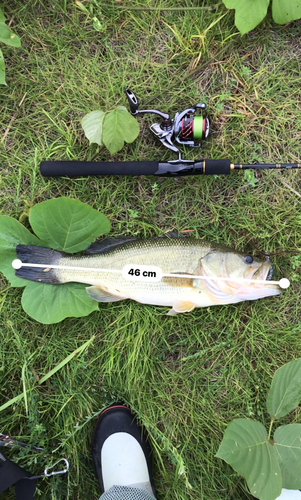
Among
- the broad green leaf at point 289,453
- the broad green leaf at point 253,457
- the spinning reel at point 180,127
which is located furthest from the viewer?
the spinning reel at point 180,127

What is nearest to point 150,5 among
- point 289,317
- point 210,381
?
point 289,317

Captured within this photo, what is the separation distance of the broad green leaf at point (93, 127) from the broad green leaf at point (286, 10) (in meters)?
1.32

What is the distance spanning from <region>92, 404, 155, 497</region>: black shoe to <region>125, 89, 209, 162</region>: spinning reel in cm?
186

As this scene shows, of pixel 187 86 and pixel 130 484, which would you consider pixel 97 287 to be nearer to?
A: pixel 130 484

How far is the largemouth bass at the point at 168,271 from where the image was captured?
2.16m

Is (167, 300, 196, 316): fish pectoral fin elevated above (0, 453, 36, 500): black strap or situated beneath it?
elevated above

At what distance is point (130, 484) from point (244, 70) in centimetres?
300

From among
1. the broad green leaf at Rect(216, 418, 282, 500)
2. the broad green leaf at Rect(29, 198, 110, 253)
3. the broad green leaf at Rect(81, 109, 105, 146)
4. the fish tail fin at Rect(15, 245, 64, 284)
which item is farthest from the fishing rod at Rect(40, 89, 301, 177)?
the broad green leaf at Rect(216, 418, 282, 500)

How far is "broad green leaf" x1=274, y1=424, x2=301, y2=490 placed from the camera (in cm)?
192

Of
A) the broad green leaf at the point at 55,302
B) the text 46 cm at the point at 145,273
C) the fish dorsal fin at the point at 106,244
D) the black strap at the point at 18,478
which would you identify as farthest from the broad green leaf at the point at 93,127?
the black strap at the point at 18,478

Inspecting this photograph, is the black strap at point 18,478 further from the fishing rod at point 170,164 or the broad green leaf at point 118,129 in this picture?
the broad green leaf at point 118,129

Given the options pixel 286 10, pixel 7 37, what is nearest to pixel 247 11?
pixel 286 10

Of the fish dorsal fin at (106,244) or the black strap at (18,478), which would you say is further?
the fish dorsal fin at (106,244)

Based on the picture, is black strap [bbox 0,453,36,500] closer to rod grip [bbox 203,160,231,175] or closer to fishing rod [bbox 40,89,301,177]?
fishing rod [bbox 40,89,301,177]
